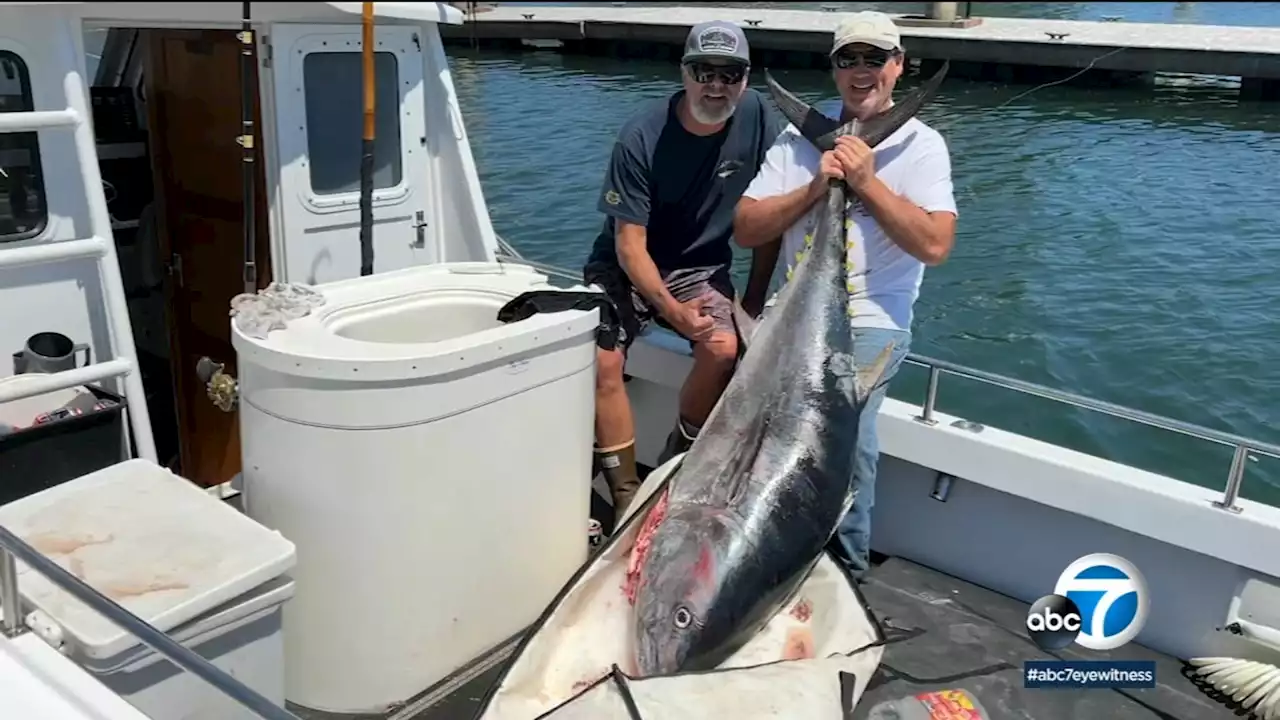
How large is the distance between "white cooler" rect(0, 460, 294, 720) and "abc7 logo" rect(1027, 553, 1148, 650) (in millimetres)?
2111

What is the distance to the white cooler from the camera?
6.40 ft

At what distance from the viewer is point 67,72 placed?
2910mm

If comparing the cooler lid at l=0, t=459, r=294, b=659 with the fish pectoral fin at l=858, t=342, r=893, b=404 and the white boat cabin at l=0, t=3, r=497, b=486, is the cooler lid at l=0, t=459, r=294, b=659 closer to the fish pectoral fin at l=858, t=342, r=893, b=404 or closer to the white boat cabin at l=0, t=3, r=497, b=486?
the white boat cabin at l=0, t=3, r=497, b=486

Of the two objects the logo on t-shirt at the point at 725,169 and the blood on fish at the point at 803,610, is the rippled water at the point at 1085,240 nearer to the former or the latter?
the logo on t-shirt at the point at 725,169

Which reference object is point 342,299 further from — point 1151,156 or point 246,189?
point 1151,156

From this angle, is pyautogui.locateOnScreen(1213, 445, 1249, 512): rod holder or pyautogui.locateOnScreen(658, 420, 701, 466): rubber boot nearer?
pyautogui.locateOnScreen(1213, 445, 1249, 512): rod holder

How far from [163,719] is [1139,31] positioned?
81.6ft

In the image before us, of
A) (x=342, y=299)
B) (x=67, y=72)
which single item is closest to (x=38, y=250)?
(x=67, y=72)

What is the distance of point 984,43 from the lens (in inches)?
842

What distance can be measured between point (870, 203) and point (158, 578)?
1958 millimetres

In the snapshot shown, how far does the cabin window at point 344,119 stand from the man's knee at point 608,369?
3.56 ft

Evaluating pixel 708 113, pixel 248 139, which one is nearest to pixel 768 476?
pixel 708 113

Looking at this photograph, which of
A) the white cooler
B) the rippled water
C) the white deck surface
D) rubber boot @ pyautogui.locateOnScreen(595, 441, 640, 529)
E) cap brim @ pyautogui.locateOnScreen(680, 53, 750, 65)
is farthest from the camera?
the rippled water

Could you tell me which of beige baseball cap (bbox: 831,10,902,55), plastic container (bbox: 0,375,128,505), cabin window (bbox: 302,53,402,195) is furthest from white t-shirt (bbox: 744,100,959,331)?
plastic container (bbox: 0,375,128,505)
